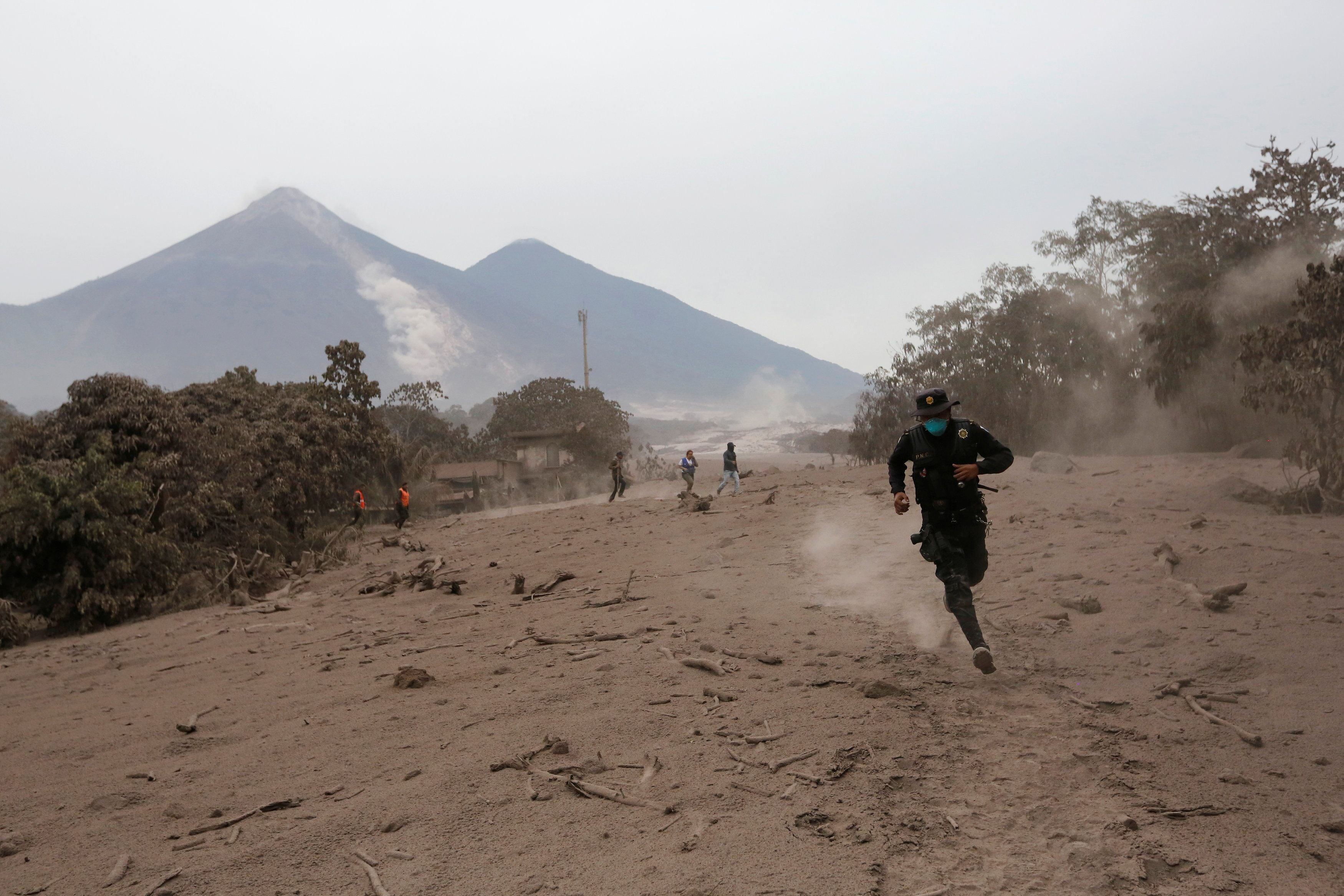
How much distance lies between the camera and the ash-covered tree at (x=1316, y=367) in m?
12.7

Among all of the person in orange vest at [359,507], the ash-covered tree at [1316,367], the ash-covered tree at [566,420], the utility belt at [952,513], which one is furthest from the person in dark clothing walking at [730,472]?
the ash-covered tree at [566,420]

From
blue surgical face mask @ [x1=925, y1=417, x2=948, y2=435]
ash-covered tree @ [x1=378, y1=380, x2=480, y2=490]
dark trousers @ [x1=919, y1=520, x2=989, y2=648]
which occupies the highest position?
ash-covered tree @ [x1=378, y1=380, x2=480, y2=490]

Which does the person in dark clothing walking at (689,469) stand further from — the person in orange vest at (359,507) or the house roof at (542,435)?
the house roof at (542,435)

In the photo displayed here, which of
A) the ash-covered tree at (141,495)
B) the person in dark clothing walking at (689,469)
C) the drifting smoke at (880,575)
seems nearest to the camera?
the drifting smoke at (880,575)

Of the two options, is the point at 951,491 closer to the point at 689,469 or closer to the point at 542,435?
the point at 689,469

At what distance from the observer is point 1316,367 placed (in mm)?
13391

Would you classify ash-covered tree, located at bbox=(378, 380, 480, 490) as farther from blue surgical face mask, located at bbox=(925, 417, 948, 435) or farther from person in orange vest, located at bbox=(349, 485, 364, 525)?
blue surgical face mask, located at bbox=(925, 417, 948, 435)

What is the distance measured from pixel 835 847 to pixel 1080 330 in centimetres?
3726

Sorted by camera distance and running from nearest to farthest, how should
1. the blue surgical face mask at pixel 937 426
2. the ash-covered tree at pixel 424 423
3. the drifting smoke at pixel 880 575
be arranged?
the blue surgical face mask at pixel 937 426 → the drifting smoke at pixel 880 575 → the ash-covered tree at pixel 424 423

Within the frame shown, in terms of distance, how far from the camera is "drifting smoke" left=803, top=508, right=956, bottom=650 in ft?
23.0

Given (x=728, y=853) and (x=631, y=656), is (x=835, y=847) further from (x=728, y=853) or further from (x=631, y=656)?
(x=631, y=656)

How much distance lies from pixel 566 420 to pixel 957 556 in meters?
52.4

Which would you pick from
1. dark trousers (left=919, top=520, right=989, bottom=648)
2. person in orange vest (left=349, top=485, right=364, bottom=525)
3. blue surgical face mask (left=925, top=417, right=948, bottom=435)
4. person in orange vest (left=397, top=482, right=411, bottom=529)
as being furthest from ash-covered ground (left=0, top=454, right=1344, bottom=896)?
person in orange vest (left=397, top=482, right=411, bottom=529)

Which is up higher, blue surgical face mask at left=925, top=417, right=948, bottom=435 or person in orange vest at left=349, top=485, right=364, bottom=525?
blue surgical face mask at left=925, top=417, right=948, bottom=435
